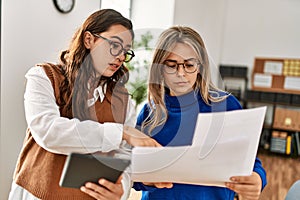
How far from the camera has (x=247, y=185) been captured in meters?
0.93

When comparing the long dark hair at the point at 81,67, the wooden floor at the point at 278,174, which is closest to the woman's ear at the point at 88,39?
the long dark hair at the point at 81,67

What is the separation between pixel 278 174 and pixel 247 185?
367 cm

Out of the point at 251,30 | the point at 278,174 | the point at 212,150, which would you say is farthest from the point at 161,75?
the point at 251,30

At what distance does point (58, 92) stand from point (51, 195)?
1.01 ft

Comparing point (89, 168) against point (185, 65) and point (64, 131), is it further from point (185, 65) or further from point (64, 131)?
point (185, 65)

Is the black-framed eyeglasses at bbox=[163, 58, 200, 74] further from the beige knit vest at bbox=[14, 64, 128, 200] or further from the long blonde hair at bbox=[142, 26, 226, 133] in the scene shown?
the beige knit vest at bbox=[14, 64, 128, 200]

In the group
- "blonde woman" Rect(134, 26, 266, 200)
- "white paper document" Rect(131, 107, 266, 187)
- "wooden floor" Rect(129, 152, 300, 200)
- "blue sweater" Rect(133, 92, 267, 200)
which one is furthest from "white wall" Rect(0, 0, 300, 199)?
"wooden floor" Rect(129, 152, 300, 200)

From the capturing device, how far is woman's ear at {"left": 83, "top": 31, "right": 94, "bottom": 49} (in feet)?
3.21

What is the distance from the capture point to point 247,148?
0.82 meters

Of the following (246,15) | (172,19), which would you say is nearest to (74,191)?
(172,19)

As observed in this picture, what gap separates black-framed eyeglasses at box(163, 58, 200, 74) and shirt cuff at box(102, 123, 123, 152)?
0.29 metres

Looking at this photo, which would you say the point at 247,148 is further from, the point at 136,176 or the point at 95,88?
the point at 95,88

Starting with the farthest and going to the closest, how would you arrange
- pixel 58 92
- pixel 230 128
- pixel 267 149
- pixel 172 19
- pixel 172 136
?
pixel 267 149 → pixel 172 19 → pixel 172 136 → pixel 58 92 → pixel 230 128

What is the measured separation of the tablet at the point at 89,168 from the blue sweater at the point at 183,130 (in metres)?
0.30
